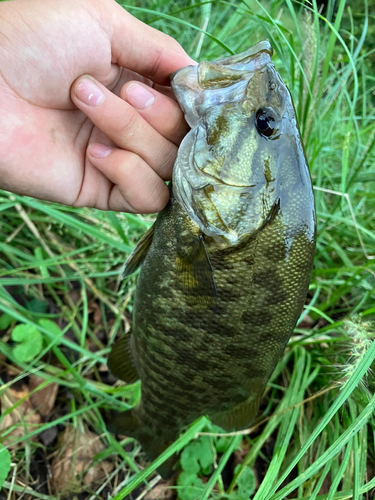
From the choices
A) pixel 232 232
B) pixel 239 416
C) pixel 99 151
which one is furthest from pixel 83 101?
pixel 239 416

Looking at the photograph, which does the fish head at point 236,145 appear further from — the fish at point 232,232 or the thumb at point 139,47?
the thumb at point 139,47

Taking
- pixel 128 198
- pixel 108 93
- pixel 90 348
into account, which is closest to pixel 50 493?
pixel 90 348

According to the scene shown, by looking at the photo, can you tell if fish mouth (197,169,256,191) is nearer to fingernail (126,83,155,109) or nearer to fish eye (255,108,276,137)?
fish eye (255,108,276,137)

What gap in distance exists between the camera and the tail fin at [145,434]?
63.0 inches

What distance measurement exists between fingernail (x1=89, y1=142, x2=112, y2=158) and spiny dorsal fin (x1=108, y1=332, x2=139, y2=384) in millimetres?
829

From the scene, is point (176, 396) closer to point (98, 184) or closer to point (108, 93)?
point (98, 184)

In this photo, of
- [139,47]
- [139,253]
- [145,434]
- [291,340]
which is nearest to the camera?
[139,47]

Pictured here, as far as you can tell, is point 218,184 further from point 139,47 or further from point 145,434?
point 145,434

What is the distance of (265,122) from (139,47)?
21.3 inches

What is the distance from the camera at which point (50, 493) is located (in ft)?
5.77

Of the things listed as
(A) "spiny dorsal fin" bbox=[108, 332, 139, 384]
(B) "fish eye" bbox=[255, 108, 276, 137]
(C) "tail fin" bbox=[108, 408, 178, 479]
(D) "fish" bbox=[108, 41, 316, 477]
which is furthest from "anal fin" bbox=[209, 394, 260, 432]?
(B) "fish eye" bbox=[255, 108, 276, 137]

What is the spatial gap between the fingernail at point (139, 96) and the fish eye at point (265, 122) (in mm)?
374

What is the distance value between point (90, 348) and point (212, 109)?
1.64m

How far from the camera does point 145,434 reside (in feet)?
5.29
